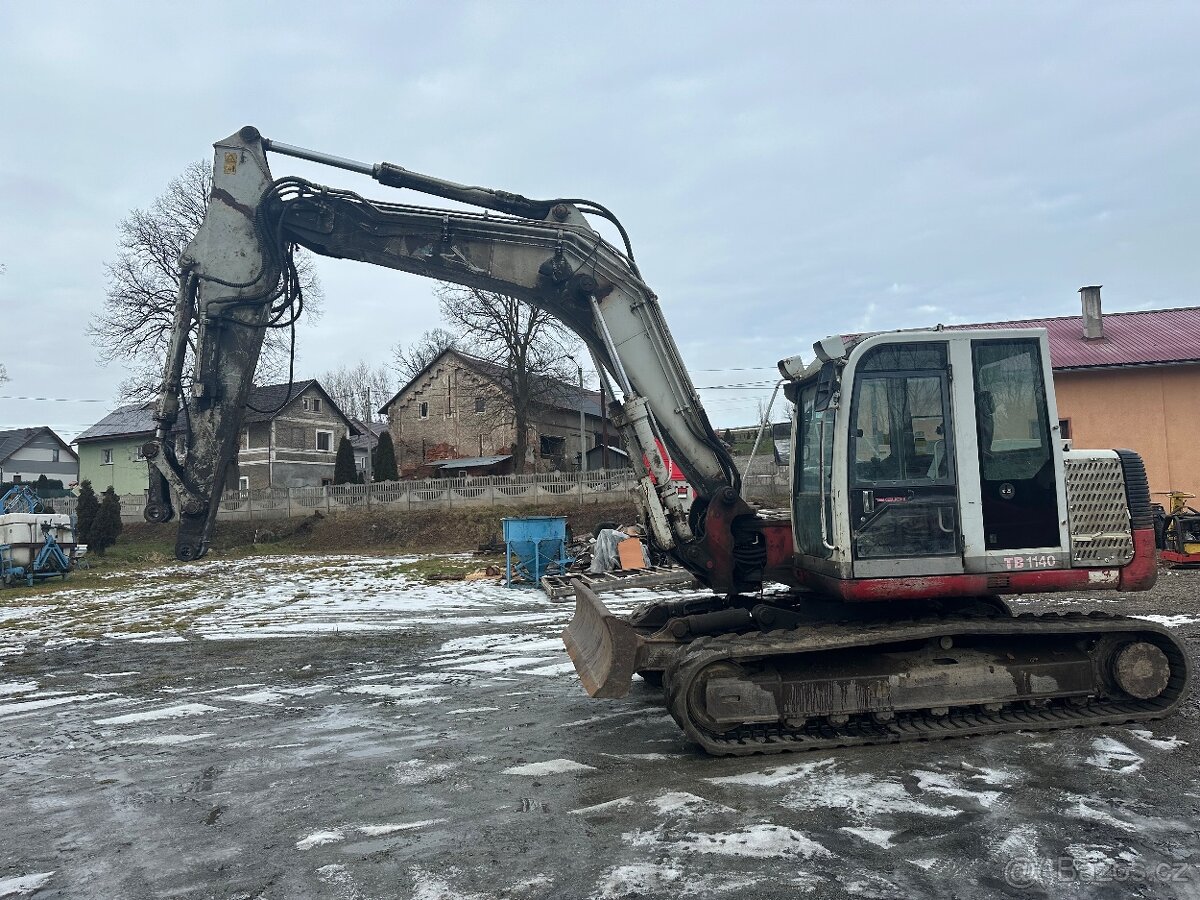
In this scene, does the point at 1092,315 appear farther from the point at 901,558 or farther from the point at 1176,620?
the point at 901,558

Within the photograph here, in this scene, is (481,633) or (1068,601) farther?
(1068,601)

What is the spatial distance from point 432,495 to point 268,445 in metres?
18.6

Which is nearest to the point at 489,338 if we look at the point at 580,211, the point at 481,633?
the point at 481,633

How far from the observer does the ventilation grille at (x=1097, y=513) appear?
5426 millimetres

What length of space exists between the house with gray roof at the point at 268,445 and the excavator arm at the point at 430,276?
38.7m

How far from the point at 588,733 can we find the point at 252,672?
432 cm

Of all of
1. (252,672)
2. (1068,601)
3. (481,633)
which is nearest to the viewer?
(252,672)

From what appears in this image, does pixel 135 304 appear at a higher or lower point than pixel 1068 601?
higher

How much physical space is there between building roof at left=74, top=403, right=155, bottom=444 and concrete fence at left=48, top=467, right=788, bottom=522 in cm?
1585

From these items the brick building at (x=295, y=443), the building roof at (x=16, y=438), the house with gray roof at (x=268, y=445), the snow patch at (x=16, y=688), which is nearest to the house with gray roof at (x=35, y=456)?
the building roof at (x=16, y=438)

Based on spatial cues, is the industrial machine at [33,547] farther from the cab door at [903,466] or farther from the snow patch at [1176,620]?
the snow patch at [1176,620]

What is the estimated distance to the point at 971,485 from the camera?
531cm

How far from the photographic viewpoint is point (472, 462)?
45625 mm

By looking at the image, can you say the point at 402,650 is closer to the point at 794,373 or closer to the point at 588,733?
the point at 588,733
